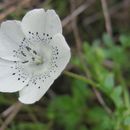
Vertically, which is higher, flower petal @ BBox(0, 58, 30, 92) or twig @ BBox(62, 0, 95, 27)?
flower petal @ BBox(0, 58, 30, 92)

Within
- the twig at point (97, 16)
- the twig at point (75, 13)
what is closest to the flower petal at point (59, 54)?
the twig at point (75, 13)

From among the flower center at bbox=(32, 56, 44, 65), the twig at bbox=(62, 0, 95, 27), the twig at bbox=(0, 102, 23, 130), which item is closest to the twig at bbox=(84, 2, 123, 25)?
the twig at bbox=(62, 0, 95, 27)

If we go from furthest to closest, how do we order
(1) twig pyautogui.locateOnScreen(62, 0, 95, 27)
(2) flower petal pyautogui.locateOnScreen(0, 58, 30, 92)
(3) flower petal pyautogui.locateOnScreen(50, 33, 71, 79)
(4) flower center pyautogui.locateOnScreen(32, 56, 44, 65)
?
(1) twig pyautogui.locateOnScreen(62, 0, 95, 27), (4) flower center pyautogui.locateOnScreen(32, 56, 44, 65), (2) flower petal pyautogui.locateOnScreen(0, 58, 30, 92), (3) flower petal pyautogui.locateOnScreen(50, 33, 71, 79)

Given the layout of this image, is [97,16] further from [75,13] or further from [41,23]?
[41,23]

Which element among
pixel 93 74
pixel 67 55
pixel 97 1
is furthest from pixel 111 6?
pixel 67 55

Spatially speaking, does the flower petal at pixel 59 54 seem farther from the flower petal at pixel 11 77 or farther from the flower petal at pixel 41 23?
the flower petal at pixel 11 77

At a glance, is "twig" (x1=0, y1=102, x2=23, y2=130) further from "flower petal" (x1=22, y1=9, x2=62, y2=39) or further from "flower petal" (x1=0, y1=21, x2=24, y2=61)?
"flower petal" (x1=22, y1=9, x2=62, y2=39)

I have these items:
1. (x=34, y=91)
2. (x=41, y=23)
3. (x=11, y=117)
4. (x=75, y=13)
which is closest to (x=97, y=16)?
(x=75, y=13)
